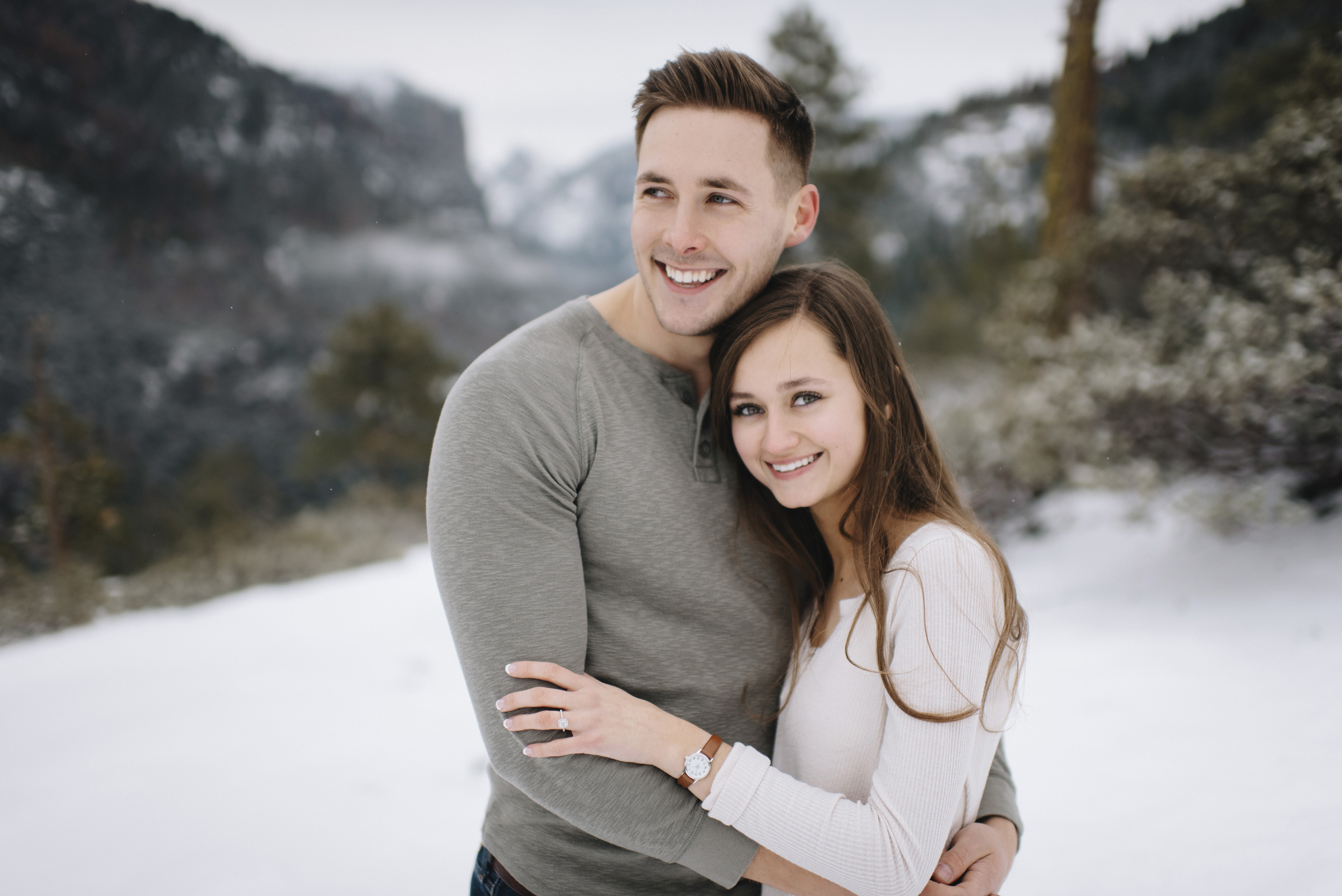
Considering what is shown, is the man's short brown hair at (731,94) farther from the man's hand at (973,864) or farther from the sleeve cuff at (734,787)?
the man's hand at (973,864)

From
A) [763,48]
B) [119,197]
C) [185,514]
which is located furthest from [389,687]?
[119,197]

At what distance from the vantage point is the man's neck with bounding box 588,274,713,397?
4.58 ft

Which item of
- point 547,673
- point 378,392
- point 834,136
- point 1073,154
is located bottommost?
point 547,673

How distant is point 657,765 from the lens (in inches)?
43.7

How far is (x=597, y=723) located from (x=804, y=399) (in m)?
0.72

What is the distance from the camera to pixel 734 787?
3.60 feet

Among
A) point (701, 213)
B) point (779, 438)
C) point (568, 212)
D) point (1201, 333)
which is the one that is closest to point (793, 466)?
point (779, 438)

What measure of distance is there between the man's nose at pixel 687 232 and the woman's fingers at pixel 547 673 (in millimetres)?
819

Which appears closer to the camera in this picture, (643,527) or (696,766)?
(696,766)

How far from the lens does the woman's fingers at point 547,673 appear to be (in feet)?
3.40

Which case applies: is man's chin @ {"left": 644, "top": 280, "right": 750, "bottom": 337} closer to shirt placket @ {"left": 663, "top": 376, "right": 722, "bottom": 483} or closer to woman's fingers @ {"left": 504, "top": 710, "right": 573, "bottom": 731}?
shirt placket @ {"left": 663, "top": 376, "right": 722, "bottom": 483}

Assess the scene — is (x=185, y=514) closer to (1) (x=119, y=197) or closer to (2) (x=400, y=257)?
(1) (x=119, y=197)

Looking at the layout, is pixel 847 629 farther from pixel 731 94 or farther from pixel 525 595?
pixel 731 94

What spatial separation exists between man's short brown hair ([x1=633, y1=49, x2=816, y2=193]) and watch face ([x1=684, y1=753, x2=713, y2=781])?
1.14 m
